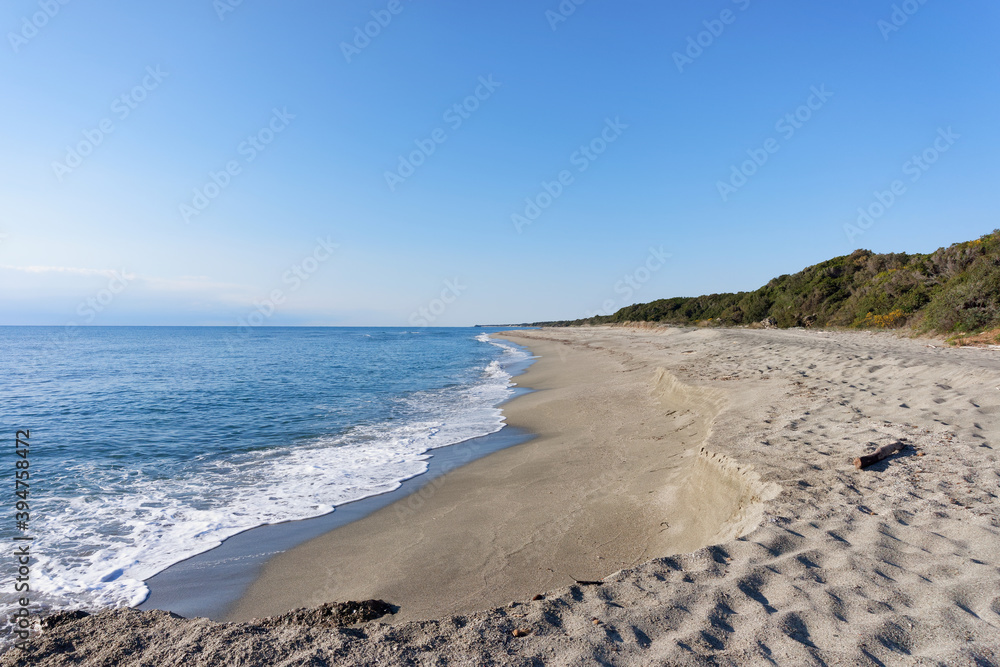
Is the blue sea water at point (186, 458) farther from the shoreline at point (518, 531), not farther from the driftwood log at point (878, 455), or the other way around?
the driftwood log at point (878, 455)

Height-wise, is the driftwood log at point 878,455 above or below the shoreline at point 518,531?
above

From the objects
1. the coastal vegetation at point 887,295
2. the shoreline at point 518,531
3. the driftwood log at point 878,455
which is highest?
the coastal vegetation at point 887,295

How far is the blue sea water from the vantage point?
5469 millimetres

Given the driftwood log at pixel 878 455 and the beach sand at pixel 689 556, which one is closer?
the beach sand at pixel 689 556

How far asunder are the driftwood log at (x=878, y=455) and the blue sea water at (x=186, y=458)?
6.63 metres

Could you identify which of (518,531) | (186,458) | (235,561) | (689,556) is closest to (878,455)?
(689,556)

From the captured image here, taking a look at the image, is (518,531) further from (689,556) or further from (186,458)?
(186,458)

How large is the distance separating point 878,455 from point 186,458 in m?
11.7

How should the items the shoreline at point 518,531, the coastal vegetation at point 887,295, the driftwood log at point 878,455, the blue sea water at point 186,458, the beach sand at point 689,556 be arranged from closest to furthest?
the beach sand at point 689,556, the shoreline at point 518,531, the driftwood log at point 878,455, the blue sea water at point 186,458, the coastal vegetation at point 887,295

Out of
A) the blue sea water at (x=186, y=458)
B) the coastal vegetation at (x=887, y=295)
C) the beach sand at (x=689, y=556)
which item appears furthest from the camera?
the coastal vegetation at (x=887, y=295)

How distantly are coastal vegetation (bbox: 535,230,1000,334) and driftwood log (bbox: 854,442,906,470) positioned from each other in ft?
44.9

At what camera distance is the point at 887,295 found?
24.1 m

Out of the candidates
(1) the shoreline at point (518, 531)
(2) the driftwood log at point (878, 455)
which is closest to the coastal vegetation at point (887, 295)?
(1) the shoreline at point (518, 531)

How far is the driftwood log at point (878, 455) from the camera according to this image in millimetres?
5066
